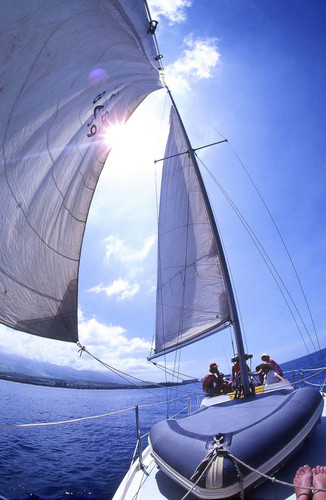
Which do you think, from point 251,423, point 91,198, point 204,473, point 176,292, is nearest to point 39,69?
point 91,198

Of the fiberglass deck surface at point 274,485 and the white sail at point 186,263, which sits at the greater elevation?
the white sail at point 186,263

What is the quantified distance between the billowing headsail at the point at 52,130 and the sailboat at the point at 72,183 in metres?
0.02

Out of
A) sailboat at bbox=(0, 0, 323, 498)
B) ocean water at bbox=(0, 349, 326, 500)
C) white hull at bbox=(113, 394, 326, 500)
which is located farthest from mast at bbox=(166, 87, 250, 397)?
ocean water at bbox=(0, 349, 326, 500)

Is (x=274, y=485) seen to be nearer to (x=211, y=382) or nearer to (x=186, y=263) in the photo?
(x=211, y=382)

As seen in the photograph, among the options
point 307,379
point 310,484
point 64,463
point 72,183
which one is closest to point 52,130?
point 72,183

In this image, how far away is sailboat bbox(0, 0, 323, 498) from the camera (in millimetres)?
2500

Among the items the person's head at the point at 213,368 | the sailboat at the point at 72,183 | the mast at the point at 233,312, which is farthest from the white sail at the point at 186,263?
the sailboat at the point at 72,183

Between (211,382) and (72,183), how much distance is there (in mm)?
6567

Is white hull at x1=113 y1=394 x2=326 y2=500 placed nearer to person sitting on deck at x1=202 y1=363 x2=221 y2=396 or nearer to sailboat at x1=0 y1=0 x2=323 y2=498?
sailboat at x1=0 y1=0 x2=323 y2=498

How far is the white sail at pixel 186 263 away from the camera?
679 centimetres

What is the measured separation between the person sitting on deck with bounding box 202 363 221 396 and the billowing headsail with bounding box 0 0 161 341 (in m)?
4.46

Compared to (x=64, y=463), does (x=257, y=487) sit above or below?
above

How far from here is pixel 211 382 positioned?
22.2 feet

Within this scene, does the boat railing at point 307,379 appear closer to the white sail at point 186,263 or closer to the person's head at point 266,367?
the person's head at point 266,367
